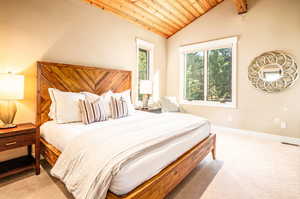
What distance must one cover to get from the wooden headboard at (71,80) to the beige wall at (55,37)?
119 millimetres

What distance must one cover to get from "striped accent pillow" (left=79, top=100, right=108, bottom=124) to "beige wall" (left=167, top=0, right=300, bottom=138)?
3298 millimetres

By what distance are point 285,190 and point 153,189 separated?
1716 millimetres

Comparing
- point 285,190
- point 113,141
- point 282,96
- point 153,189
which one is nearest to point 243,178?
point 285,190

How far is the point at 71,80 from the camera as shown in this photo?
296cm

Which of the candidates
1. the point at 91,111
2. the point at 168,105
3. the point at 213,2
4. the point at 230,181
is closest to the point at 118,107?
the point at 91,111

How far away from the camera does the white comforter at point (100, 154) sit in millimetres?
1210

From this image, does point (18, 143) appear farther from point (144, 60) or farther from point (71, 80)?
point (144, 60)

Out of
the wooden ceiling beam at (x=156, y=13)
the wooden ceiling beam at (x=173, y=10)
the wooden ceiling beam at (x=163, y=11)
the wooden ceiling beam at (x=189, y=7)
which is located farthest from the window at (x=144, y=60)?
the wooden ceiling beam at (x=189, y=7)

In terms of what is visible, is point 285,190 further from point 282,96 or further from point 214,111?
point 214,111

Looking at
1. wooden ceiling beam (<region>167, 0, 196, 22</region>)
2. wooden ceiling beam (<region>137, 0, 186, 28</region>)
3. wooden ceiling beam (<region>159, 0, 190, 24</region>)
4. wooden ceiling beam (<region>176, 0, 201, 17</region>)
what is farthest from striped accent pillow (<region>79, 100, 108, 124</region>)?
wooden ceiling beam (<region>176, 0, 201, 17</region>)

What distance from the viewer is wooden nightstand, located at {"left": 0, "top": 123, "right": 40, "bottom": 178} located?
1.89m

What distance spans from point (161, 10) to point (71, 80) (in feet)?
9.14

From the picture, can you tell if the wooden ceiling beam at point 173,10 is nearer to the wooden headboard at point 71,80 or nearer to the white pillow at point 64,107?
the wooden headboard at point 71,80

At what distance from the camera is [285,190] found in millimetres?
1925
